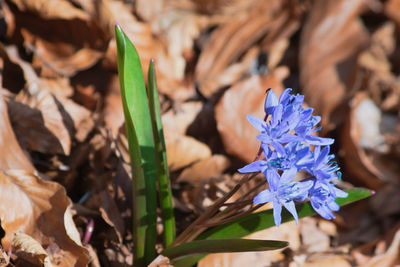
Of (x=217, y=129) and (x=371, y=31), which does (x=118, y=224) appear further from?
(x=371, y=31)

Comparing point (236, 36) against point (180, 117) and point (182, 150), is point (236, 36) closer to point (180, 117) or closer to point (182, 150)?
point (180, 117)

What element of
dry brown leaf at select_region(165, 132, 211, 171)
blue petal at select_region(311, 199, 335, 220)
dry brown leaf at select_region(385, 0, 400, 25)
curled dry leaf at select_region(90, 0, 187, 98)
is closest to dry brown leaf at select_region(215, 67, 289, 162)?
dry brown leaf at select_region(165, 132, 211, 171)

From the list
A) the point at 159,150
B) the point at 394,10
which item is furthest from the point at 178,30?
the point at 394,10

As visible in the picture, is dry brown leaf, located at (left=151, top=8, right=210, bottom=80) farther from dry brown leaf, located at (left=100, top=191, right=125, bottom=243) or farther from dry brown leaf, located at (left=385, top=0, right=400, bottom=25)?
dry brown leaf, located at (left=385, top=0, right=400, bottom=25)

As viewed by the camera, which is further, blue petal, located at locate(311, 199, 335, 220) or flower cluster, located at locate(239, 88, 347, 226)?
blue petal, located at locate(311, 199, 335, 220)

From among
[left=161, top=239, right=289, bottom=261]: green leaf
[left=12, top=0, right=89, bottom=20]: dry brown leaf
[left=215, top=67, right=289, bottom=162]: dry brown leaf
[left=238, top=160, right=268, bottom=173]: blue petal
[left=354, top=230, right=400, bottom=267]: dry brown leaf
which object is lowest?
[left=354, top=230, right=400, bottom=267]: dry brown leaf

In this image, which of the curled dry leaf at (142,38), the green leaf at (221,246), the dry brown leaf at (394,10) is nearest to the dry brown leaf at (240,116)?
the curled dry leaf at (142,38)
